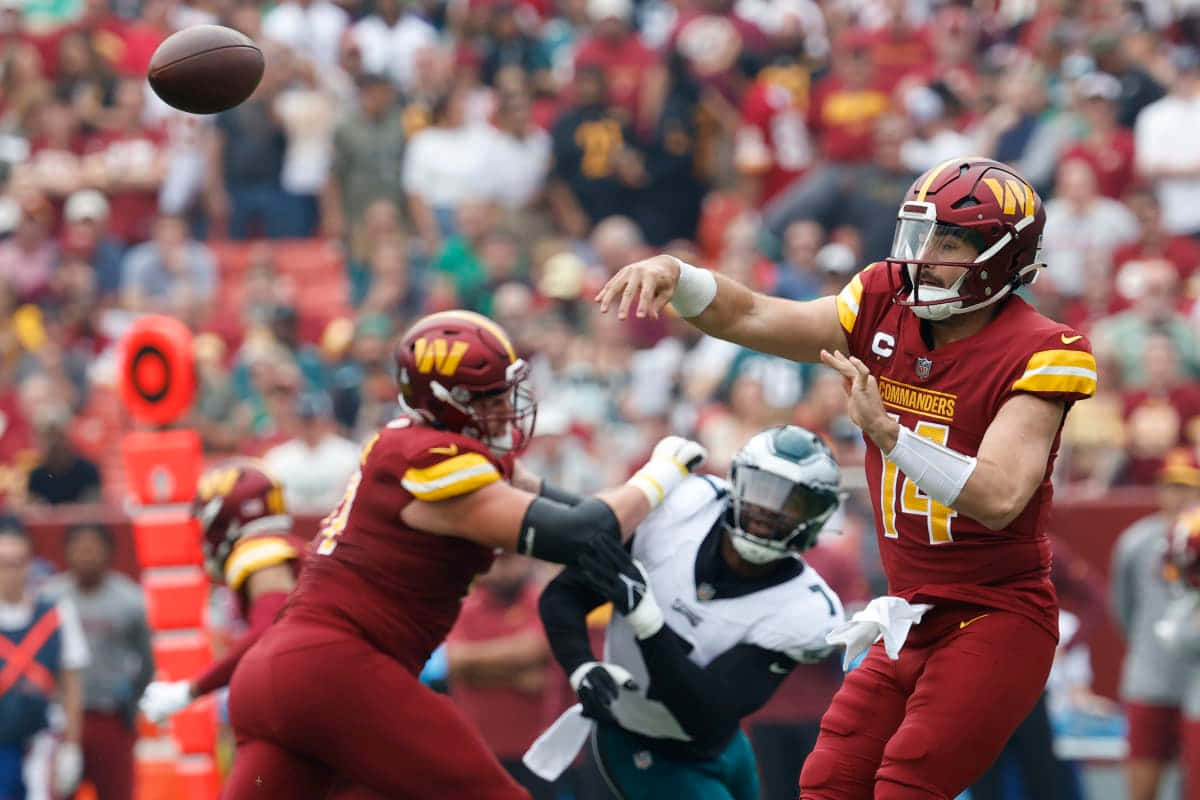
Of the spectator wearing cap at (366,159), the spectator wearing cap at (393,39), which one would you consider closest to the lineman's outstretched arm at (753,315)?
the spectator wearing cap at (366,159)

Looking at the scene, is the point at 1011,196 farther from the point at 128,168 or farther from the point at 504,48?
the point at 128,168

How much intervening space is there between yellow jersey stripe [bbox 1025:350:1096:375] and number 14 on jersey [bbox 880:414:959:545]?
241mm

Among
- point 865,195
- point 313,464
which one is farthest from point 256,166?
point 865,195

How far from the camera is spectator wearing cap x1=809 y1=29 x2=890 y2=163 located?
36.0ft

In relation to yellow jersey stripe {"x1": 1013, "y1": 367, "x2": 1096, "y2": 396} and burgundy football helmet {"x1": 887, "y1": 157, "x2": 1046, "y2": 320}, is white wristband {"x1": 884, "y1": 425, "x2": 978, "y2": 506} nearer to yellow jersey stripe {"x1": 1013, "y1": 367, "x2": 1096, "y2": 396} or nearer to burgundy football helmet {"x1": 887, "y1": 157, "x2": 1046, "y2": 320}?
yellow jersey stripe {"x1": 1013, "y1": 367, "x2": 1096, "y2": 396}

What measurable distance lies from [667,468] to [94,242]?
25.7 ft

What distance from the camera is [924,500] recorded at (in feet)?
14.1

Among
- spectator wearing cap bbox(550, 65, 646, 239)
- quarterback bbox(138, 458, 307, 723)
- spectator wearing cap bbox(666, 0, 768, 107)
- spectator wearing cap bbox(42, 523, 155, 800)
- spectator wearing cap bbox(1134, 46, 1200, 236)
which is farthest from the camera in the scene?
spectator wearing cap bbox(666, 0, 768, 107)

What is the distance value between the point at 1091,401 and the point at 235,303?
5.38 m

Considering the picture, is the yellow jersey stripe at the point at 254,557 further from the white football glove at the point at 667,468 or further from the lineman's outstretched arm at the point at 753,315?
the lineman's outstretched arm at the point at 753,315

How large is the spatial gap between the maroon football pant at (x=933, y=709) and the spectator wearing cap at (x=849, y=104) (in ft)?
22.5

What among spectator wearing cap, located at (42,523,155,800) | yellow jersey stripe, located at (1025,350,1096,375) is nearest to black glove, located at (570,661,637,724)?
yellow jersey stripe, located at (1025,350,1096,375)

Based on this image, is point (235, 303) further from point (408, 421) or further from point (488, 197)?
point (408, 421)

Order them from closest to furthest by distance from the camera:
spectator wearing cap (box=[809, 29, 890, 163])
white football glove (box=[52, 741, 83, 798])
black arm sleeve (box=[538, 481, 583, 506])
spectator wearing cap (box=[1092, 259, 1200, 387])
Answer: black arm sleeve (box=[538, 481, 583, 506]) < white football glove (box=[52, 741, 83, 798]) < spectator wearing cap (box=[1092, 259, 1200, 387]) < spectator wearing cap (box=[809, 29, 890, 163])
